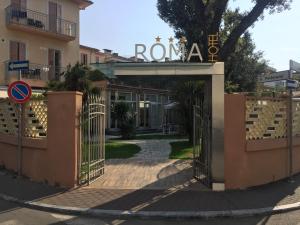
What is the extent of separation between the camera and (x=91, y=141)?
1209 centimetres

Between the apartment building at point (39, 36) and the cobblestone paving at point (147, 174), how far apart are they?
15589 mm

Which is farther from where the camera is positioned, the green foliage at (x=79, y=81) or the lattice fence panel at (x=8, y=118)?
the green foliage at (x=79, y=81)

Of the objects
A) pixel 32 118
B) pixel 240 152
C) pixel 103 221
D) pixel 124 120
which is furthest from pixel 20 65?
pixel 124 120

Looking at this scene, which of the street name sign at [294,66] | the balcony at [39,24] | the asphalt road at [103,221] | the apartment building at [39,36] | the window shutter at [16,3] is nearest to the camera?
the asphalt road at [103,221]

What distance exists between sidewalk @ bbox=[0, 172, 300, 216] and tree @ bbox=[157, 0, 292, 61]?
766cm

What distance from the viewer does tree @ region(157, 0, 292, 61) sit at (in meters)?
17.8

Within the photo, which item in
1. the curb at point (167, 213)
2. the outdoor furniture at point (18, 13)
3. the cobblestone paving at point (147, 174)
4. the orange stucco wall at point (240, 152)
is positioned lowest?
the curb at point (167, 213)

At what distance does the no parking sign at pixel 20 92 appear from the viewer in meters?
12.6

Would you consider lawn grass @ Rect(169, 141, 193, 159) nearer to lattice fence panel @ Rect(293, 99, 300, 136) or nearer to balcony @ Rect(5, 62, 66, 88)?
lattice fence panel @ Rect(293, 99, 300, 136)

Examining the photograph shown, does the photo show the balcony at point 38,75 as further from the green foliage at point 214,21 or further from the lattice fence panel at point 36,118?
the lattice fence panel at point 36,118

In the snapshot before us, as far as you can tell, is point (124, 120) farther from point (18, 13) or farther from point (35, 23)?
point (18, 13)

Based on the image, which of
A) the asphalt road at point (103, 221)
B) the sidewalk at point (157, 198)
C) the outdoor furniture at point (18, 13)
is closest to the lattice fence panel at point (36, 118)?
the sidewalk at point (157, 198)

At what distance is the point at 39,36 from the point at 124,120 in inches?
368

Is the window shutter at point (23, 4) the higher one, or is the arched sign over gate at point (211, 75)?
the window shutter at point (23, 4)
